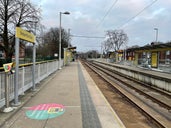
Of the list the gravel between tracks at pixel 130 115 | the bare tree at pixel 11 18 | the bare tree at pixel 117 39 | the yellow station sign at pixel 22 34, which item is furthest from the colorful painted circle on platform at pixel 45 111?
the bare tree at pixel 117 39

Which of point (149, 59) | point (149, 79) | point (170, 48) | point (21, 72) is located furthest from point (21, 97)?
point (149, 59)

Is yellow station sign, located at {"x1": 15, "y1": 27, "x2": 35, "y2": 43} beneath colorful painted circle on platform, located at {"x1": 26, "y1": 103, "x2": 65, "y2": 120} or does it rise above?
above

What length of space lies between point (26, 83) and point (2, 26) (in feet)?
71.9

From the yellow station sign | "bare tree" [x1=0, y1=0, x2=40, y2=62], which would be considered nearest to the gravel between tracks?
the yellow station sign

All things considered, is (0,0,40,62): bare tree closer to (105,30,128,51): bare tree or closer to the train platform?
the train platform

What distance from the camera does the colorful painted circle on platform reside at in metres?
6.81

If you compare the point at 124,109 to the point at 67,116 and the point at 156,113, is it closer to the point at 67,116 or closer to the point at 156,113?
the point at 156,113

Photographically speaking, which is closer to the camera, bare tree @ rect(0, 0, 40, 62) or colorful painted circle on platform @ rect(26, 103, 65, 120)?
colorful painted circle on platform @ rect(26, 103, 65, 120)

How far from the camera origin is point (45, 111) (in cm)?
743

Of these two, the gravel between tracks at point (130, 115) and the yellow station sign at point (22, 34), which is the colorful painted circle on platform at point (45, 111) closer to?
the gravel between tracks at point (130, 115)

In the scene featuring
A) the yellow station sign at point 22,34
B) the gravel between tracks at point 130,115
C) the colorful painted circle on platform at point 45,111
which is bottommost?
the gravel between tracks at point 130,115

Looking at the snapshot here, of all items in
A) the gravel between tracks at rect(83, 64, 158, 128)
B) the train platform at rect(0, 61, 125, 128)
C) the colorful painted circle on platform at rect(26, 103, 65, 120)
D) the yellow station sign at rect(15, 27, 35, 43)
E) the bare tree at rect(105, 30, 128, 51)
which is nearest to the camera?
the train platform at rect(0, 61, 125, 128)

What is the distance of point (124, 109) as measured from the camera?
8758 millimetres

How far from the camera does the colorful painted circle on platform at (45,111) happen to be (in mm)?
6812
